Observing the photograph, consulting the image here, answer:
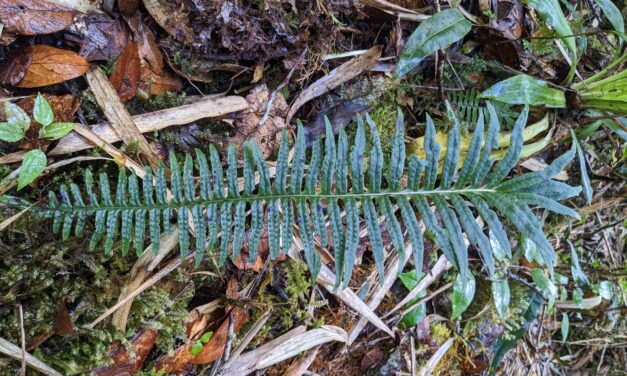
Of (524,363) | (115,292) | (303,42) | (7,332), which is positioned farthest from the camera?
(524,363)

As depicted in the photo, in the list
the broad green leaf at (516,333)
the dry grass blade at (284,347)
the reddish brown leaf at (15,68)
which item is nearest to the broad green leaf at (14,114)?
the reddish brown leaf at (15,68)

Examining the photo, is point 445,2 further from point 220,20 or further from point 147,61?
point 147,61

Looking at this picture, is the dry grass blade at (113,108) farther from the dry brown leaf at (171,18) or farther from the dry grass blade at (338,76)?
the dry grass blade at (338,76)

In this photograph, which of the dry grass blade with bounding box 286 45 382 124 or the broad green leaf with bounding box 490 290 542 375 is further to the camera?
the broad green leaf with bounding box 490 290 542 375

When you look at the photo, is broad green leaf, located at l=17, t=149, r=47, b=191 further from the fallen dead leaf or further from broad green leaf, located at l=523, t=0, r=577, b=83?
broad green leaf, located at l=523, t=0, r=577, b=83

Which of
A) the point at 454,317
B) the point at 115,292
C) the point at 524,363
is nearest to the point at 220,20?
the point at 115,292

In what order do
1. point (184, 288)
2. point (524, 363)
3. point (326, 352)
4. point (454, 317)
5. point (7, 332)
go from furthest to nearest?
point (524, 363), point (454, 317), point (326, 352), point (184, 288), point (7, 332)

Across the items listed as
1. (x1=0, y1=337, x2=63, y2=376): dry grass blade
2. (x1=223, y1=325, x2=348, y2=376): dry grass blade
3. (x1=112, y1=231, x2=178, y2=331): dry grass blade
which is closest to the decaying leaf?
(x1=112, y1=231, x2=178, y2=331): dry grass blade

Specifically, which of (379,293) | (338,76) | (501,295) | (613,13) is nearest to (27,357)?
(379,293)
